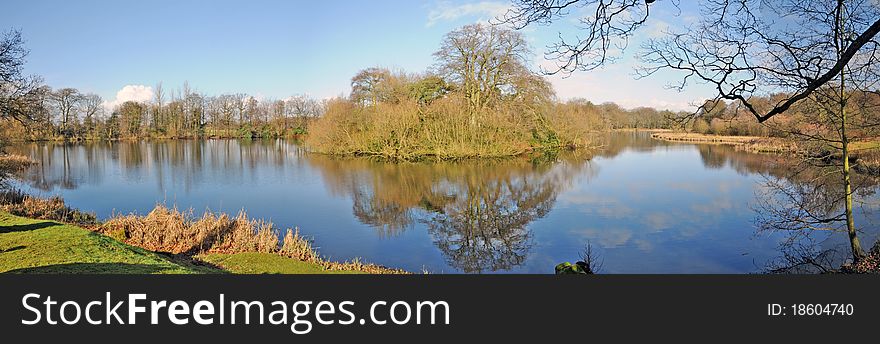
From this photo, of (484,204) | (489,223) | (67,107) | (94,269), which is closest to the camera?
(94,269)

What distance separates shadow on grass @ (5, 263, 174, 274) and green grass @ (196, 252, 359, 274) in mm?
1484

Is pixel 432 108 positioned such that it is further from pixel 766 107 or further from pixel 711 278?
pixel 711 278

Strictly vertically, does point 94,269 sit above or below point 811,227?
below

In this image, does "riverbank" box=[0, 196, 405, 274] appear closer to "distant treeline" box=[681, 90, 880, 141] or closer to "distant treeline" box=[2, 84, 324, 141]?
"distant treeline" box=[681, 90, 880, 141]

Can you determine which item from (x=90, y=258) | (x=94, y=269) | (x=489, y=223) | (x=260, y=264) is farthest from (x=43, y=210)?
(x=489, y=223)

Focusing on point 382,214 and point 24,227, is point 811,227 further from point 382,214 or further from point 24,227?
point 24,227

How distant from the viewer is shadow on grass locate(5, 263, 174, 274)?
591 centimetres

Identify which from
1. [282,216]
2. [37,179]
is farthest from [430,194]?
[37,179]

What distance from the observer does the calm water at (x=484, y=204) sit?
400 inches

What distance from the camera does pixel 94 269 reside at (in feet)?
20.6

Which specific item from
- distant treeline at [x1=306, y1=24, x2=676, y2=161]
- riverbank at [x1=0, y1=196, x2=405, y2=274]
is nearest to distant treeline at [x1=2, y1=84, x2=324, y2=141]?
distant treeline at [x1=306, y1=24, x2=676, y2=161]

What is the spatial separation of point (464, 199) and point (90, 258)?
36.6ft

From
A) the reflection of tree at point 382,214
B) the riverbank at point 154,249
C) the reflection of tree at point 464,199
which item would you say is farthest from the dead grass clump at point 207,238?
the reflection of tree at point 464,199

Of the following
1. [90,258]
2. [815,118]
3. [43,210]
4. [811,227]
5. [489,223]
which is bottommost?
[489,223]
